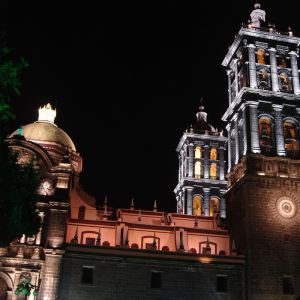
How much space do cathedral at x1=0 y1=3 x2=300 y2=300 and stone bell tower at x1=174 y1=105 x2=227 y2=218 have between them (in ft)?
23.3

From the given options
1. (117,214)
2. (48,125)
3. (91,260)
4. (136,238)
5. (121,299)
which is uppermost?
(48,125)

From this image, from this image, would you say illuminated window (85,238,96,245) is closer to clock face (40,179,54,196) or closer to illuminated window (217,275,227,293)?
clock face (40,179,54,196)

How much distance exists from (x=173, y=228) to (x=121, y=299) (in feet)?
28.6

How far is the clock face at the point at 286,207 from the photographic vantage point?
35.3 meters

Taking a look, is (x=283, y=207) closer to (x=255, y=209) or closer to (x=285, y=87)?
(x=255, y=209)

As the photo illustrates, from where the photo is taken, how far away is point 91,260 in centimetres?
3397

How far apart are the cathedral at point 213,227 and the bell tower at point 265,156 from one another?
0.24ft

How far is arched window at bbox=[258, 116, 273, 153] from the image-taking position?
3759cm

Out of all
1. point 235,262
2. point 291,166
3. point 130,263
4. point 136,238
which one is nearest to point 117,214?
point 136,238

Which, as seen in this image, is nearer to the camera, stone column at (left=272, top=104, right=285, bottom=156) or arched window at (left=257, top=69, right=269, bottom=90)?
stone column at (left=272, top=104, right=285, bottom=156)

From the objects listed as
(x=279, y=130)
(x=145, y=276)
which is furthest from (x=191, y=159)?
(x=145, y=276)

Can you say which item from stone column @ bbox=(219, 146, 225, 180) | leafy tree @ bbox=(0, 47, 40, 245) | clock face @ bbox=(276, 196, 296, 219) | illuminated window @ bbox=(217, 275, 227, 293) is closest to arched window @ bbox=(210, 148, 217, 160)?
stone column @ bbox=(219, 146, 225, 180)

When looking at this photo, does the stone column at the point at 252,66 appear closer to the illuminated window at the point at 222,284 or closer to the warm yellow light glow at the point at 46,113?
→ the illuminated window at the point at 222,284

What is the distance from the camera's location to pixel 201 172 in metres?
52.8
